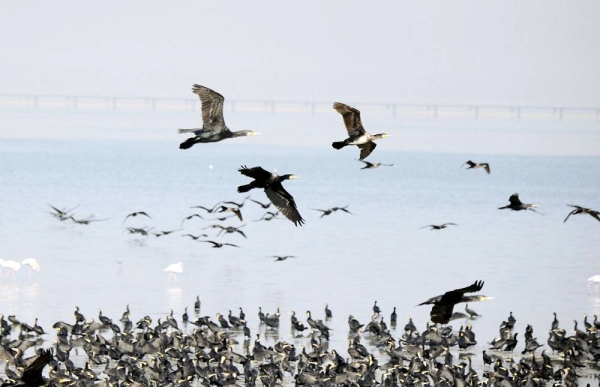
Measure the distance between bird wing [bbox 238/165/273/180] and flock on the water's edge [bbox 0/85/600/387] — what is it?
0.08 ft

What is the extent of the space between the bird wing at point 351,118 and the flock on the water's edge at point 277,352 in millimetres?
15

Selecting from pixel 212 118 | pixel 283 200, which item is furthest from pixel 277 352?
pixel 212 118

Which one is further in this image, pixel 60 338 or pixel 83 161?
pixel 83 161

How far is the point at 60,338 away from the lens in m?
25.1

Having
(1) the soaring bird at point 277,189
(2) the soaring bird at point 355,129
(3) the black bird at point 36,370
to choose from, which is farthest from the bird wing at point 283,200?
(3) the black bird at point 36,370

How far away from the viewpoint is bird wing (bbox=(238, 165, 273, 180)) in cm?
1911

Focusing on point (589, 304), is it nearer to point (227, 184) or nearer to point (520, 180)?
point (227, 184)

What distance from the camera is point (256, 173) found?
19406 millimetres

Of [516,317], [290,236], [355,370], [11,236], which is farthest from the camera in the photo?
[290,236]

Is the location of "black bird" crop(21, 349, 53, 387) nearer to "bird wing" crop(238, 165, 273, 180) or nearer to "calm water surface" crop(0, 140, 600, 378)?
"bird wing" crop(238, 165, 273, 180)

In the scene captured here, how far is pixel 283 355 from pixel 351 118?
195 inches

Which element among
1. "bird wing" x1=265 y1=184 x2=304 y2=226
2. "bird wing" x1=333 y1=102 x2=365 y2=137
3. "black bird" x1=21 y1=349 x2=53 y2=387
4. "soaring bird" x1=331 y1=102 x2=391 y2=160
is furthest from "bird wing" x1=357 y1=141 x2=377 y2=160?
"black bird" x1=21 y1=349 x2=53 y2=387

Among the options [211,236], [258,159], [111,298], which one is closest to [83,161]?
[258,159]

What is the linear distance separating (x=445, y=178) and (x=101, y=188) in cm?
4246
